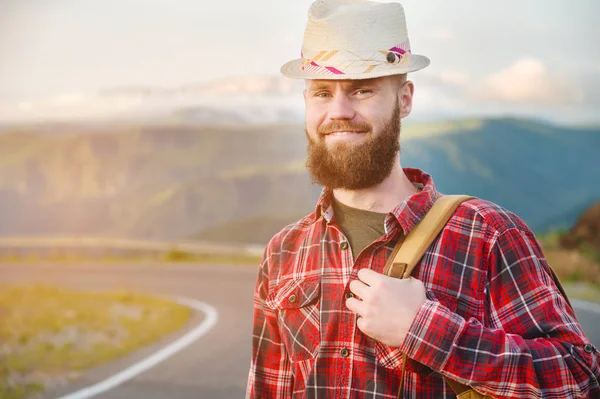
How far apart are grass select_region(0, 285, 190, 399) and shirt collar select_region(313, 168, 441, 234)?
5.44 meters

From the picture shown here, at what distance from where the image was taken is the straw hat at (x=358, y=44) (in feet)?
6.81

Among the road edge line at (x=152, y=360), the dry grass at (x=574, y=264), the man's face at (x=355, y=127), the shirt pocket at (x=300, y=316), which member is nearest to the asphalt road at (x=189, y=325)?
the road edge line at (x=152, y=360)

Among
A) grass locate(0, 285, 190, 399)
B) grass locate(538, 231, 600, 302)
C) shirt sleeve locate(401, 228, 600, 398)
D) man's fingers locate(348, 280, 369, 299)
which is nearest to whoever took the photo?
shirt sleeve locate(401, 228, 600, 398)

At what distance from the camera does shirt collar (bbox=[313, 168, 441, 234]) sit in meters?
2.03

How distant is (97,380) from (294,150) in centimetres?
796

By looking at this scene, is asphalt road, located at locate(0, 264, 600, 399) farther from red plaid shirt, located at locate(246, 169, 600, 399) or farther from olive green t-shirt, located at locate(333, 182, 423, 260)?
olive green t-shirt, located at locate(333, 182, 423, 260)

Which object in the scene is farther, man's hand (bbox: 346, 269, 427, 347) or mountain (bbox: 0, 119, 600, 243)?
mountain (bbox: 0, 119, 600, 243)

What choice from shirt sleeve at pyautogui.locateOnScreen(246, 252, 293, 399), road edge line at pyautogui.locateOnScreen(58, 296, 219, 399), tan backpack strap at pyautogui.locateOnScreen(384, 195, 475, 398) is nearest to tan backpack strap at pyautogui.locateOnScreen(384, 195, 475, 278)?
tan backpack strap at pyautogui.locateOnScreen(384, 195, 475, 398)

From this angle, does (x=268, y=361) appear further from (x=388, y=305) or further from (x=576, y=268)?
(x=576, y=268)

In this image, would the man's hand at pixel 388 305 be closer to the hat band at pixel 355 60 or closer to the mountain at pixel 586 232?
the hat band at pixel 355 60

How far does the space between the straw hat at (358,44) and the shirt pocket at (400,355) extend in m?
0.61

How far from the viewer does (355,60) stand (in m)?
2.08

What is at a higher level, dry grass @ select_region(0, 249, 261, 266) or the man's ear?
the man's ear

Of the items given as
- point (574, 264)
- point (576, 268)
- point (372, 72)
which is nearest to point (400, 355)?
point (372, 72)
